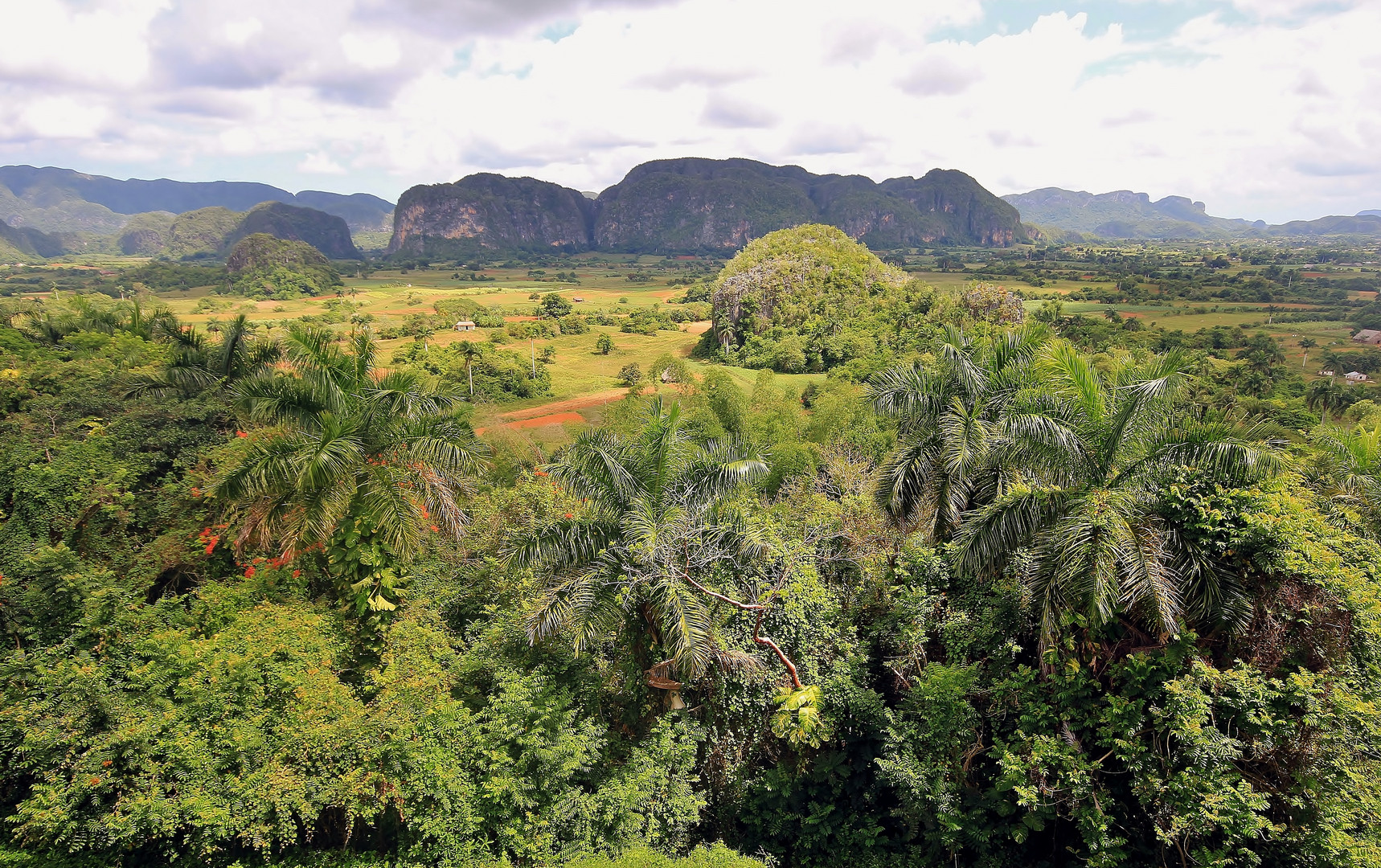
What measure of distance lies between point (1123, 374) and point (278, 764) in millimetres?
12096

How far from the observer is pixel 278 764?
8469 millimetres

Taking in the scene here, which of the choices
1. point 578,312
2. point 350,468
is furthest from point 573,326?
point 350,468

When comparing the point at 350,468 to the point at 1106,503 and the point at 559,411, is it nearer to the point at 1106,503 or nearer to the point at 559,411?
the point at 1106,503

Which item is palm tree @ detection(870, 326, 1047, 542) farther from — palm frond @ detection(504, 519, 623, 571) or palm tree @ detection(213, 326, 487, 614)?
palm tree @ detection(213, 326, 487, 614)

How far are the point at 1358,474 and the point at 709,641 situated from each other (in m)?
10.1

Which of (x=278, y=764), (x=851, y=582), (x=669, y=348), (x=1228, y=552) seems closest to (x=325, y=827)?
(x=278, y=764)

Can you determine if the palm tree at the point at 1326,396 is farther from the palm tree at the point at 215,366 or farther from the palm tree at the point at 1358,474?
the palm tree at the point at 215,366

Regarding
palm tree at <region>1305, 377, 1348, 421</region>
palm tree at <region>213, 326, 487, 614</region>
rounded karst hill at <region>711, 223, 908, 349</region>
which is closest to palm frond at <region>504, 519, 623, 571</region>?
palm tree at <region>213, 326, 487, 614</region>

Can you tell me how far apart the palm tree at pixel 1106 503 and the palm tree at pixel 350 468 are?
8.01m

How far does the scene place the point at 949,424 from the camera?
33.2ft

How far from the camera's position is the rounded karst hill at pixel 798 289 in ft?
193

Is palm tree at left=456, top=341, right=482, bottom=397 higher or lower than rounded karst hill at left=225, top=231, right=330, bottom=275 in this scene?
lower

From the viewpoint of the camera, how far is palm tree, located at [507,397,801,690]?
27.8 feet

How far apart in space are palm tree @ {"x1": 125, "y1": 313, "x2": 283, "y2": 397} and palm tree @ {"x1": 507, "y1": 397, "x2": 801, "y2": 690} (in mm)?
11203
